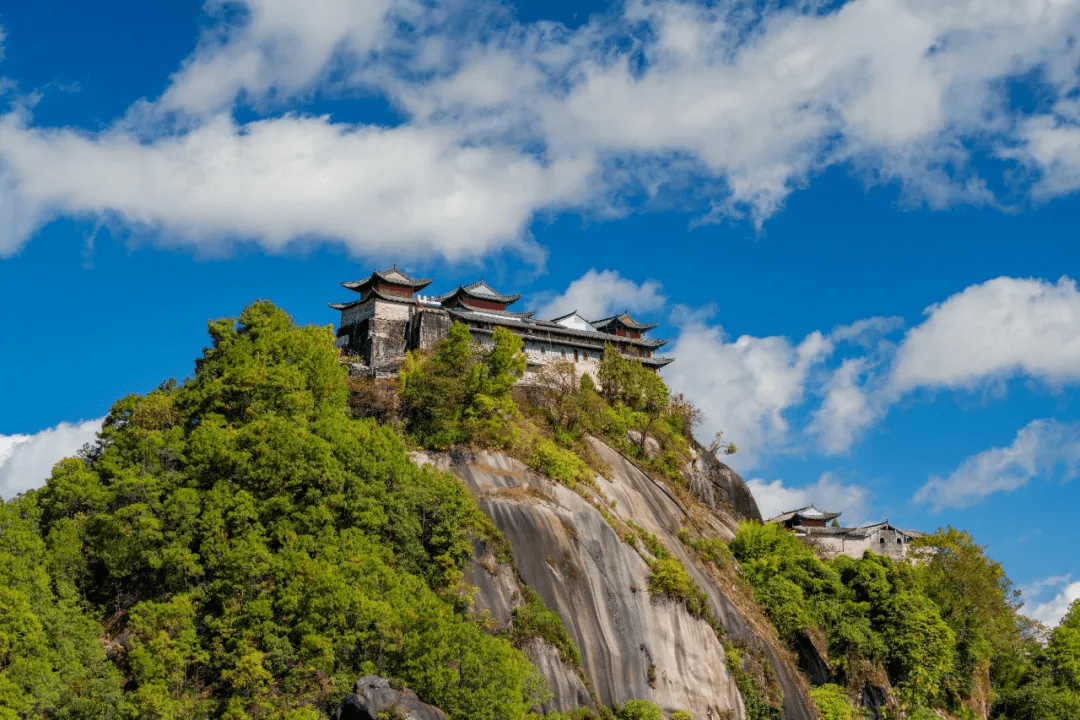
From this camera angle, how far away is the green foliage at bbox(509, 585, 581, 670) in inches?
1850

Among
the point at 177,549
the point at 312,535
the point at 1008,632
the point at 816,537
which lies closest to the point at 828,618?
the point at 1008,632

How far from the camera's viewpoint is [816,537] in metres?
92.2

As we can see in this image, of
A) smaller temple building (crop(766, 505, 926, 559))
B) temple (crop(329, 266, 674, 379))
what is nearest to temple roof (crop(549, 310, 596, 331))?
temple (crop(329, 266, 674, 379))

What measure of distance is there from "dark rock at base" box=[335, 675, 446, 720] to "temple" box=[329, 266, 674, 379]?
26.6m

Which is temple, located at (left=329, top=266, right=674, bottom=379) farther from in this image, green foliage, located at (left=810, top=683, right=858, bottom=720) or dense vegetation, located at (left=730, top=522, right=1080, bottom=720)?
green foliage, located at (left=810, top=683, right=858, bottom=720)

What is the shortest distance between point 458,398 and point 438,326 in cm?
1426

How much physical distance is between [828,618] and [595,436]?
17281mm

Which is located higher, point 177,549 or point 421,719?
point 177,549

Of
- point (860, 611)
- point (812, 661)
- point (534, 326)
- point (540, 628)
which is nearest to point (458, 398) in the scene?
point (540, 628)

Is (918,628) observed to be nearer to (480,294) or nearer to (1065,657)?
(1065,657)

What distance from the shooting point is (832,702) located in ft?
200

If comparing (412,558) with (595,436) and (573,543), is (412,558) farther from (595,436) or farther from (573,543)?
(595,436)

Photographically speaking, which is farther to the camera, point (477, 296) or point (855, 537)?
point (855, 537)

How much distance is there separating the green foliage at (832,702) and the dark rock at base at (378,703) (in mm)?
29321
